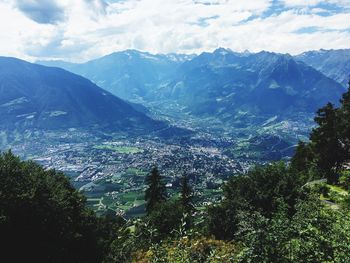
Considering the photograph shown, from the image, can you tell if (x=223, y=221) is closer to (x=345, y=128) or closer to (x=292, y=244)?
(x=345, y=128)

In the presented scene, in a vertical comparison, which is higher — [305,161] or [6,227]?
[6,227]

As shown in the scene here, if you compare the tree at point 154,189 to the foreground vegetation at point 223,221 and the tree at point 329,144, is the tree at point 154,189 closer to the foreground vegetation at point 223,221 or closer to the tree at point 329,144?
the foreground vegetation at point 223,221

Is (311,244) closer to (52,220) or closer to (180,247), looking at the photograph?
(180,247)

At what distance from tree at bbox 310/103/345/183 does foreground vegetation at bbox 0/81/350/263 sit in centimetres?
13

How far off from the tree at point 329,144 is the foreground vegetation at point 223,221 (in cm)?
13

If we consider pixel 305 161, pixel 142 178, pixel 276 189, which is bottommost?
pixel 142 178

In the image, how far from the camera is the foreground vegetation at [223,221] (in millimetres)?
14414

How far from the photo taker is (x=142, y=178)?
190m

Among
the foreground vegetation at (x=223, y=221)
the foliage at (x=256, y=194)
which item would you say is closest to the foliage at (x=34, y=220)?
the foreground vegetation at (x=223, y=221)

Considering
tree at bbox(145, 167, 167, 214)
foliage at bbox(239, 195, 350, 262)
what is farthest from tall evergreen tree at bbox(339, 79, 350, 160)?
foliage at bbox(239, 195, 350, 262)

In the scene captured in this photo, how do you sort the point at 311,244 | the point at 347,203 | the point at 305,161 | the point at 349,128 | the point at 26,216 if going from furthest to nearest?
the point at 305,161 < the point at 349,128 < the point at 26,216 < the point at 347,203 < the point at 311,244

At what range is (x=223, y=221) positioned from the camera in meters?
41.2

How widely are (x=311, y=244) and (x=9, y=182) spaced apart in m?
24.7

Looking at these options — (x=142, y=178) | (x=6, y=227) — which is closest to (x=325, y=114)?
(x=6, y=227)
